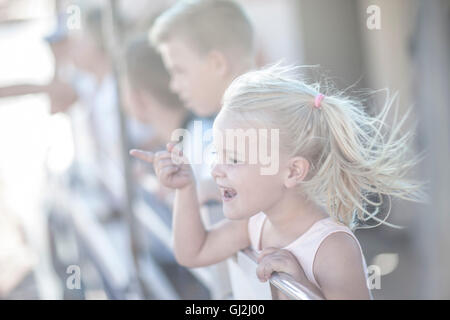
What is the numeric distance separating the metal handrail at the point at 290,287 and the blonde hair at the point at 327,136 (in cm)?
11

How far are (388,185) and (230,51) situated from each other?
1.26ft

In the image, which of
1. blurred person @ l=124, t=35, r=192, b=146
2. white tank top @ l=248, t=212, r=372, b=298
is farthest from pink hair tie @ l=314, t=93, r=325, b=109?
blurred person @ l=124, t=35, r=192, b=146

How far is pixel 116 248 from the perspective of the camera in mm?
2146

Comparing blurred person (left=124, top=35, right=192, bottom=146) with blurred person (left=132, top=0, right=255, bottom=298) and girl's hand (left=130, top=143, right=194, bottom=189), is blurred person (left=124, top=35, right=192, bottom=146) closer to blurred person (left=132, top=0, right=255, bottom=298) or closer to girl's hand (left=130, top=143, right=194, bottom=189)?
blurred person (left=132, top=0, right=255, bottom=298)

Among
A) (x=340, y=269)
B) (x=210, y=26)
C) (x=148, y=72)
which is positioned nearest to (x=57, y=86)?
(x=148, y=72)

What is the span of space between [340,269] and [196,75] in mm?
446

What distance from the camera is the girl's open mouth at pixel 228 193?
2.66 feet

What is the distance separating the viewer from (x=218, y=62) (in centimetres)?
105

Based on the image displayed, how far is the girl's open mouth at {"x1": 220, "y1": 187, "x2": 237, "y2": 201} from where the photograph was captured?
0.81 metres

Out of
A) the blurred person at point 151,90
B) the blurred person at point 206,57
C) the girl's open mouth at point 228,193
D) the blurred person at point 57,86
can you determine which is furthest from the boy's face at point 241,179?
the blurred person at point 57,86

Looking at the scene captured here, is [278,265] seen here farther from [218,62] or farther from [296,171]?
Result: [218,62]

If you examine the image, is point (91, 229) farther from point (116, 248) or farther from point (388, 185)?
point (388, 185)

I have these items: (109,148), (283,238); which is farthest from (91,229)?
(283,238)

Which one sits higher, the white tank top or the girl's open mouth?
the girl's open mouth
